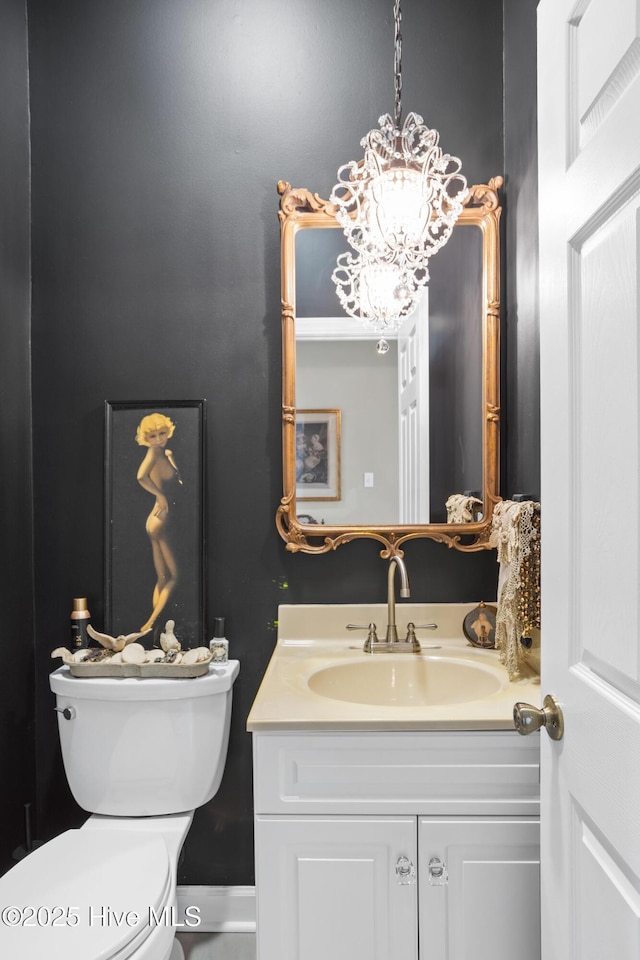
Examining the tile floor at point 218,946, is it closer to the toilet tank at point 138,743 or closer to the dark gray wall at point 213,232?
the dark gray wall at point 213,232

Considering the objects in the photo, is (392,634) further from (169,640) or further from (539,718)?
(539,718)

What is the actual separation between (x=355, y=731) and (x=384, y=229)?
1.11 m

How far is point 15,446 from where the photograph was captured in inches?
70.0

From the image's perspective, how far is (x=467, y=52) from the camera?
1801 mm

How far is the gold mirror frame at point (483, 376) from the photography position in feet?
5.76

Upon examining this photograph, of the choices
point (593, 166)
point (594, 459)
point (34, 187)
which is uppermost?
point (34, 187)

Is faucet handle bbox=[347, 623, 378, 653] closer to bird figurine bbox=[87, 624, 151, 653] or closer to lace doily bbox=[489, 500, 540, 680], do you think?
lace doily bbox=[489, 500, 540, 680]

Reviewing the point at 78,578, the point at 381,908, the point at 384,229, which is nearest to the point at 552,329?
the point at 384,229

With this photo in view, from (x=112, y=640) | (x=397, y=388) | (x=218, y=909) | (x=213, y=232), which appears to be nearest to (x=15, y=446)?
(x=112, y=640)

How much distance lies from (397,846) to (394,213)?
1.35m

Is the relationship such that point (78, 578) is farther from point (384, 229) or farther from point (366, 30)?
point (366, 30)

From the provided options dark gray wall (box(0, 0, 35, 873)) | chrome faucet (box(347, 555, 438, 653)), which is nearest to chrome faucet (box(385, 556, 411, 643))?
chrome faucet (box(347, 555, 438, 653))

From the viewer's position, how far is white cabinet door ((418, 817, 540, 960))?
1.24 metres

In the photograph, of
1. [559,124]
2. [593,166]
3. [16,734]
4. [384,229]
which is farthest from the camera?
[16,734]
